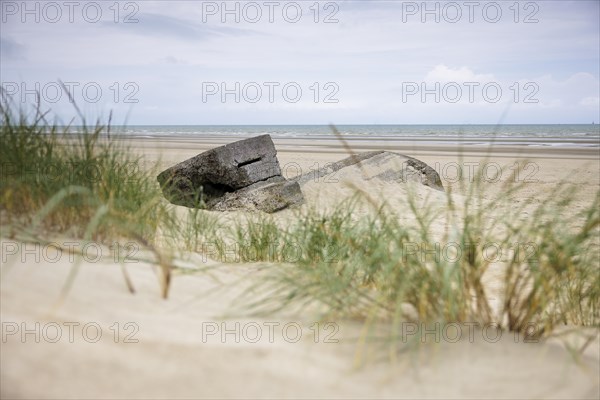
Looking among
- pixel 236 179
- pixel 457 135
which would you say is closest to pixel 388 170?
pixel 236 179

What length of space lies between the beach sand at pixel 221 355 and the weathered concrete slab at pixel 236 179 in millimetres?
4312

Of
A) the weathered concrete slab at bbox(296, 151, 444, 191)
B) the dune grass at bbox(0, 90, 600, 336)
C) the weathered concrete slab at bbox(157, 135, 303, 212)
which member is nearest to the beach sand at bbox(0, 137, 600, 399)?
the dune grass at bbox(0, 90, 600, 336)

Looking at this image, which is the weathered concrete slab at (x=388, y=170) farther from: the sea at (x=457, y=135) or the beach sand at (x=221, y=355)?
the beach sand at (x=221, y=355)

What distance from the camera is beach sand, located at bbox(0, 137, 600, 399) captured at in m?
1.61

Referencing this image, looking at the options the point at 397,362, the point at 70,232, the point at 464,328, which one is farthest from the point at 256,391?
the point at 70,232

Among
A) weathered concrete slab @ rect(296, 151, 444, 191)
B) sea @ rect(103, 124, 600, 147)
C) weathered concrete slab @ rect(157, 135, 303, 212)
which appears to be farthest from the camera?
sea @ rect(103, 124, 600, 147)

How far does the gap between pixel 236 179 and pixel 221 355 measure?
4.86 m

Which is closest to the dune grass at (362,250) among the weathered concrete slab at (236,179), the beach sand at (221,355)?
the beach sand at (221,355)

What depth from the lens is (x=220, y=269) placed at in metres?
2.33

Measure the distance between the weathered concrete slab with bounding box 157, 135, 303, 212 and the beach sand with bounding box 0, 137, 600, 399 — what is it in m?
4.31

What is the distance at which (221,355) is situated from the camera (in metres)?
1.67

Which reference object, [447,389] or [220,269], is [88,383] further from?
[447,389]

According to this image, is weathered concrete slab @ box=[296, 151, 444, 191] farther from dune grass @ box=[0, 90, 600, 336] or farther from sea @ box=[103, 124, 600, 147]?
dune grass @ box=[0, 90, 600, 336]

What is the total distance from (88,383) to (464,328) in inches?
49.0
